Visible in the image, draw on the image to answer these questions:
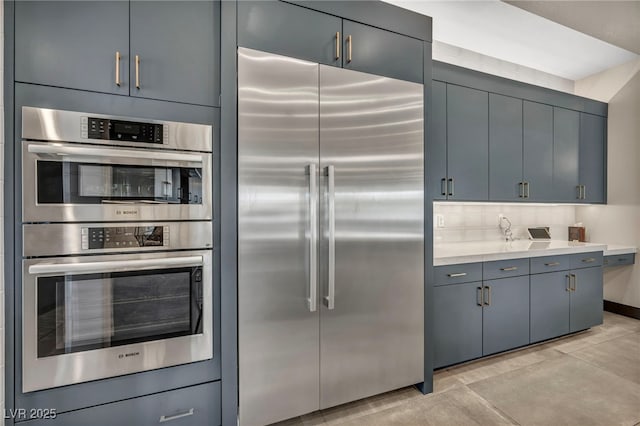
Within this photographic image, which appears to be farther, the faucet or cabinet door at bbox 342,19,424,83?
the faucet

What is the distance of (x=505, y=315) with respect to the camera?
254 cm

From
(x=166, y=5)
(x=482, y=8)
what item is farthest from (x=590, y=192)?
(x=166, y=5)

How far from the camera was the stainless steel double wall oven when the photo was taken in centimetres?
130

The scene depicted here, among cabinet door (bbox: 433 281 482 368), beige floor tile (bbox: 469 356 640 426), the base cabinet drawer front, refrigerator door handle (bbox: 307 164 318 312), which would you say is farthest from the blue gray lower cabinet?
the base cabinet drawer front

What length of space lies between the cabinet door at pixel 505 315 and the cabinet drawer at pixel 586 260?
2.29ft

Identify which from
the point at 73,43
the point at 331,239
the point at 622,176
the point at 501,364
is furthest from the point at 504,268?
the point at 73,43

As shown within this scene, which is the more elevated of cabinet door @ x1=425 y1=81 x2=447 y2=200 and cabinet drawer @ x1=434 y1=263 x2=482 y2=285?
cabinet door @ x1=425 y1=81 x2=447 y2=200

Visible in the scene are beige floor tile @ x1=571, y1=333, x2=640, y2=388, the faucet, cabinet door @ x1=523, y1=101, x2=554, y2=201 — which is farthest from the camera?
the faucet

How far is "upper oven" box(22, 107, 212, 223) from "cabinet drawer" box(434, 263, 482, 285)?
1.67 metres

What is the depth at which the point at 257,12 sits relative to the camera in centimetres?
159

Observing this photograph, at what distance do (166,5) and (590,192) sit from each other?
4.40 m

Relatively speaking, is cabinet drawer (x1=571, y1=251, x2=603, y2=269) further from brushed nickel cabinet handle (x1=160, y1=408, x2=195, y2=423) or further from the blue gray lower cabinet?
brushed nickel cabinet handle (x1=160, y1=408, x2=195, y2=423)

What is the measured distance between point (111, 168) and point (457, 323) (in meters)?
2.43

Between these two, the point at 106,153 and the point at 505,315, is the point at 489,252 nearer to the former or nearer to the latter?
the point at 505,315
